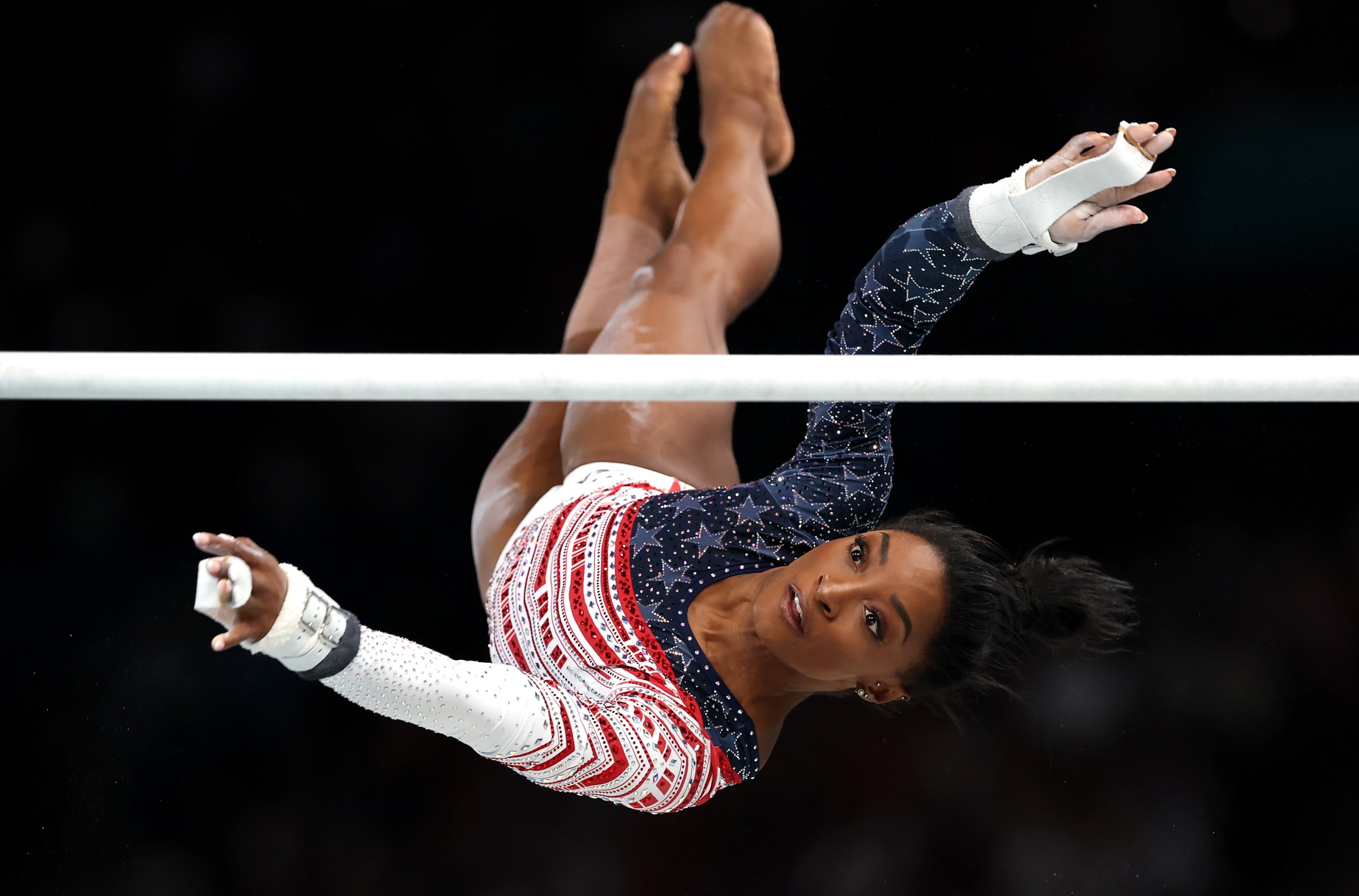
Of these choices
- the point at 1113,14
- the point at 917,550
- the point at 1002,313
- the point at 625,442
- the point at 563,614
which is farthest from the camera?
the point at 1113,14

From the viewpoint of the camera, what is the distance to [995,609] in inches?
43.4

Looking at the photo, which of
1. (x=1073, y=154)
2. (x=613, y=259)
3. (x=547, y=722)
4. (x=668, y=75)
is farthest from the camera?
(x=668, y=75)

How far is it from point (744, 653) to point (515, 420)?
2.55ft

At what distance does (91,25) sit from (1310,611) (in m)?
2.02

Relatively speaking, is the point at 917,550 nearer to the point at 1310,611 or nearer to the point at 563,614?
the point at 563,614

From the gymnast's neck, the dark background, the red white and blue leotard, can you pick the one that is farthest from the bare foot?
the gymnast's neck

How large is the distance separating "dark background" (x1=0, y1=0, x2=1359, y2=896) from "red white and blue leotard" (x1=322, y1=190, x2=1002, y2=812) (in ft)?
1.85

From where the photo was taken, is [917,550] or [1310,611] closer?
[917,550]

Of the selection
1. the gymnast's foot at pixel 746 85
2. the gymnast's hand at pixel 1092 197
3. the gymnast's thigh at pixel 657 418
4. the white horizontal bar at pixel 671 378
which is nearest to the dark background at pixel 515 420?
the gymnast's foot at pixel 746 85

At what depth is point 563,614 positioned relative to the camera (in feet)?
3.99

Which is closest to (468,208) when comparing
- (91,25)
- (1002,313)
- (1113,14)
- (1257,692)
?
(91,25)

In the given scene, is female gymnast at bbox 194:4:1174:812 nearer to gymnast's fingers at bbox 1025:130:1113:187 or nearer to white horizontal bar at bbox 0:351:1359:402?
gymnast's fingers at bbox 1025:130:1113:187

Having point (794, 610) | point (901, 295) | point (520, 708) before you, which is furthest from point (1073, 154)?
point (520, 708)

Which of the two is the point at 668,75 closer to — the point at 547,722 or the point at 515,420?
the point at 515,420
